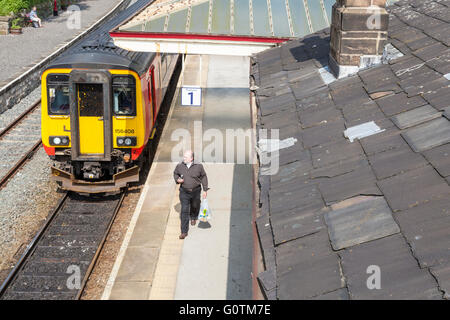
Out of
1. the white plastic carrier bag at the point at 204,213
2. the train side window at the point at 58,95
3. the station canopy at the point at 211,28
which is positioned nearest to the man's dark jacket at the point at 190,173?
the white plastic carrier bag at the point at 204,213

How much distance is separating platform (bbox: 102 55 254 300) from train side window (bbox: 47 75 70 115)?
2.68m

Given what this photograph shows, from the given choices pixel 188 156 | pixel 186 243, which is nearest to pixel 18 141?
pixel 186 243

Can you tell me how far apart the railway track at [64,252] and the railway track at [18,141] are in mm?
2185

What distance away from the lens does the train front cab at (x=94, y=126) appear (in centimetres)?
1106

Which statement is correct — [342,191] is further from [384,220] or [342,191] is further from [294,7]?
[294,7]

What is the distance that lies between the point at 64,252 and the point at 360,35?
6380mm

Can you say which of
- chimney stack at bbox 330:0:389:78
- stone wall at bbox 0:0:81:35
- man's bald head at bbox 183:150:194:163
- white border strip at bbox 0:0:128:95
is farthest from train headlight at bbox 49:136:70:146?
stone wall at bbox 0:0:81:35

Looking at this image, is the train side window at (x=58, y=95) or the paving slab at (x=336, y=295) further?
the train side window at (x=58, y=95)

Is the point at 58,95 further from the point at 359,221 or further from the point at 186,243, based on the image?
the point at 359,221

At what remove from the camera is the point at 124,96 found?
37.3 ft

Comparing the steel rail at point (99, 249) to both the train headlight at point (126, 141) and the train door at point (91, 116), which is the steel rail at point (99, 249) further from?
the train headlight at point (126, 141)

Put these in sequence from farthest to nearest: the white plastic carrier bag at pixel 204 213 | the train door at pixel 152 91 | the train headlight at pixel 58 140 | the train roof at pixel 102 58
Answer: the train door at pixel 152 91 → the train headlight at pixel 58 140 → the train roof at pixel 102 58 → the white plastic carrier bag at pixel 204 213
